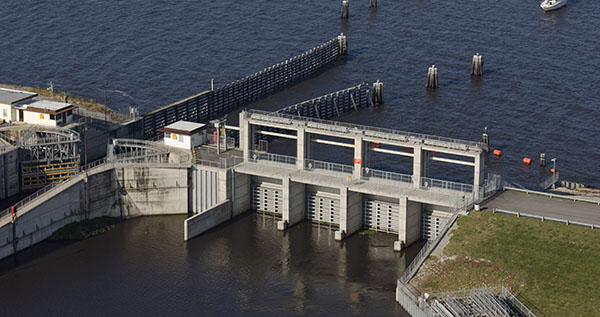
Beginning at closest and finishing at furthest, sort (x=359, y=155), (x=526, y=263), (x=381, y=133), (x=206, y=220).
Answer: (x=526, y=263) < (x=381, y=133) < (x=359, y=155) < (x=206, y=220)

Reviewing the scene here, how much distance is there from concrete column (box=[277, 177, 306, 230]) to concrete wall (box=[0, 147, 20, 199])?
1290 inches

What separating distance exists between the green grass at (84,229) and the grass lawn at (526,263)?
40808mm

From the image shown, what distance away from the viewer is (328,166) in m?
134

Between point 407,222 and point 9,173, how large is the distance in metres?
48.4

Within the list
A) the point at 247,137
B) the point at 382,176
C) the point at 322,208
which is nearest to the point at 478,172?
the point at 382,176

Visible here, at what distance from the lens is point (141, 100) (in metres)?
178

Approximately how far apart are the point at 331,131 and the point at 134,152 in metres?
25.3

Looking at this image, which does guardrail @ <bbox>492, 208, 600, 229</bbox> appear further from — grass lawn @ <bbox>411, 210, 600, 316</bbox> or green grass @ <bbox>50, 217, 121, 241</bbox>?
green grass @ <bbox>50, 217, 121, 241</bbox>

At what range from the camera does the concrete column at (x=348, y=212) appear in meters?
131

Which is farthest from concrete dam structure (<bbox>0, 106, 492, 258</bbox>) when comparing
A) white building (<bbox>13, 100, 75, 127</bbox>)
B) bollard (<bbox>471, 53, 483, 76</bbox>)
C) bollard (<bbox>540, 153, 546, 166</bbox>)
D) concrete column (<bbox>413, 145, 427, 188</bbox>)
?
bollard (<bbox>471, 53, 483, 76</bbox>)

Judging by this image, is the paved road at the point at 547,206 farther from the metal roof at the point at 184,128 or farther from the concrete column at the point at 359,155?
the metal roof at the point at 184,128

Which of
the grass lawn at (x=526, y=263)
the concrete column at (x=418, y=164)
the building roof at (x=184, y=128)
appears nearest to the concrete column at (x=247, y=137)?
the building roof at (x=184, y=128)

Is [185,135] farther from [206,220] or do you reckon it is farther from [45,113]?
[45,113]

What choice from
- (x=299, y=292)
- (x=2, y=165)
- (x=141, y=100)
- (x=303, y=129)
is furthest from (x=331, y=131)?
(x=141, y=100)
